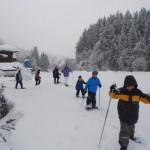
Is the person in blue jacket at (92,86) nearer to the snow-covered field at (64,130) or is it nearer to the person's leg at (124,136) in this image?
the snow-covered field at (64,130)

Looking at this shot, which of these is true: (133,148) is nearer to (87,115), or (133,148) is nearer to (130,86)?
(130,86)

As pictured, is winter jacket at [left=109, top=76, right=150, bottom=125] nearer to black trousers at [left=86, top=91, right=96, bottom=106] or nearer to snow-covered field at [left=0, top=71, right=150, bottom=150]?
snow-covered field at [left=0, top=71, right=150, bottom=150]

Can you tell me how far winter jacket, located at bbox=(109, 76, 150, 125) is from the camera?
6062mm

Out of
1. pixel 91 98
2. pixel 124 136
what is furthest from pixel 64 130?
pixel 91 98

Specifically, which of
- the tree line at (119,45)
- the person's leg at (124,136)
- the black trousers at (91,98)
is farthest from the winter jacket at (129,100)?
the tree line at (119,45)

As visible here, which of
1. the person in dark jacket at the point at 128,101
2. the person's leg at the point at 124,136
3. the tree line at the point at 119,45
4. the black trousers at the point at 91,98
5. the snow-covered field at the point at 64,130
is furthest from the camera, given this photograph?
the tree line at the point at 119,45

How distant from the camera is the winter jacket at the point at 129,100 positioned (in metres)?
6.06

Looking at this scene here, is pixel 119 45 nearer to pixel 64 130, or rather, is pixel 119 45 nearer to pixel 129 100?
pixel 64 130

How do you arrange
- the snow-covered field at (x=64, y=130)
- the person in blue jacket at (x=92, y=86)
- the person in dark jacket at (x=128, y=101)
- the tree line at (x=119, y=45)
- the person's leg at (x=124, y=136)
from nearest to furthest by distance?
the person in dark jacket at (x=128, y=101) < the person's leg at (x=124, y=136) < the snow-covered field at (x=64, y=130) < the person in blue jacket at (x=92, y=86) < the tree line at (x=119, y=45)

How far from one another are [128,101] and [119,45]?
→ 6494cm

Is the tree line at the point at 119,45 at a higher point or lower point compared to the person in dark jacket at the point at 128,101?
higher

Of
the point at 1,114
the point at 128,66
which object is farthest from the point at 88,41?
the point at 1,114

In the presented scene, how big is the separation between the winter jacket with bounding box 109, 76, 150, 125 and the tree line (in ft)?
183

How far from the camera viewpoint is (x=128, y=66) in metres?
64.6
